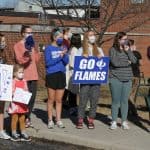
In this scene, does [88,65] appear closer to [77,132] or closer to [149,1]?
[77,132]

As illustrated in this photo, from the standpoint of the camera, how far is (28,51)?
10.4 m

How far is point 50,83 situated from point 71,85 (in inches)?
46.6

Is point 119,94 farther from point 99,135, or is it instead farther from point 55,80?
point 55,80

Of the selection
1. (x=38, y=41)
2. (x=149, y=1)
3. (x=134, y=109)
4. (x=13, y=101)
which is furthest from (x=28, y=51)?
(x=38, y=41)

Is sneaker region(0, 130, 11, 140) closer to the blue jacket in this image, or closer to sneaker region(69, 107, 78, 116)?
the blue jacket

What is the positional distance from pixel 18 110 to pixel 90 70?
1.65 m

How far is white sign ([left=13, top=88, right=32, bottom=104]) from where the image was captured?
9.70 metres

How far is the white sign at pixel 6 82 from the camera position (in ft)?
31.9

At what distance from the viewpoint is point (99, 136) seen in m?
9.94

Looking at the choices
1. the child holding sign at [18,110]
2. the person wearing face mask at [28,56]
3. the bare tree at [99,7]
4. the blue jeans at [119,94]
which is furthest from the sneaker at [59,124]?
the bare tree at [99,7]

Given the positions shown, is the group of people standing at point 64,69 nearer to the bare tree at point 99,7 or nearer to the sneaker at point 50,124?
the sneaker at point 50,124

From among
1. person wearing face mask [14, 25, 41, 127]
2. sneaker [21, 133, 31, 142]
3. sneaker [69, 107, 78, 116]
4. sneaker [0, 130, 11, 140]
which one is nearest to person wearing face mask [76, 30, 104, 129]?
person wearing face mask [14, 25, 41, 127]

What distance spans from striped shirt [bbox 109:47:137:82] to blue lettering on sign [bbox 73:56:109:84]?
0.23 metres

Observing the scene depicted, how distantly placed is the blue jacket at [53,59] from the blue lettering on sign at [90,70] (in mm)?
283
